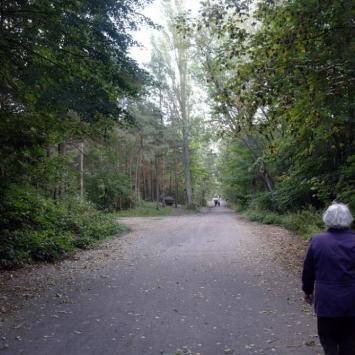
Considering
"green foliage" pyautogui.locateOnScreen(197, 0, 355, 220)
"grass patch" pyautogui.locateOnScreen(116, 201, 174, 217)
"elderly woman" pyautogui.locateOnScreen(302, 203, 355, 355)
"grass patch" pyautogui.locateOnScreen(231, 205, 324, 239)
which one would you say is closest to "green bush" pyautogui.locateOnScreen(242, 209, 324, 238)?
"grass patch" pyautogui.locateOnScreen(231, 205, 324, 239)

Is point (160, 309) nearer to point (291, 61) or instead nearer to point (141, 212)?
point (291, 61)

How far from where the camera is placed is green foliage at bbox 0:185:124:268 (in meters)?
11.0

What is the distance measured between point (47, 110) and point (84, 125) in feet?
4.59

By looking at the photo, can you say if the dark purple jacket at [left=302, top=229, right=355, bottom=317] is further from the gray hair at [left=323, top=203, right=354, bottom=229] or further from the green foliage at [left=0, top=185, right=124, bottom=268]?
the green foliage at [left=0, top=185, right=124, bottom=268]

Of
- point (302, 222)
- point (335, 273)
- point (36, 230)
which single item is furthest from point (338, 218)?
point (302, 222)

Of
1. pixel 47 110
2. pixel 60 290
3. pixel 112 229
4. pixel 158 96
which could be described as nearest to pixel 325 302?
pixel 60 290

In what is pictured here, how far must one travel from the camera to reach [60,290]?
8602 mm

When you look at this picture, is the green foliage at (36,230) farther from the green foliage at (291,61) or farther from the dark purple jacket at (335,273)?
the dark purple jacket at (335,273)

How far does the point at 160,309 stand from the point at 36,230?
7.00 meters

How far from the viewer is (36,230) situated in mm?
12812

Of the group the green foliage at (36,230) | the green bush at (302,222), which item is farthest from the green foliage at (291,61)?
the green bush at (302,222)

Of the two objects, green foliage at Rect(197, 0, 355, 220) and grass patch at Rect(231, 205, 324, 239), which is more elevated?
green foliage at Rect(197, 0, 355, 220)

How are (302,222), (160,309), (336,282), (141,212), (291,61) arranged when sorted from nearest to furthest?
(336,282) → (160,309) → (291,61) → (302,222) → (141,212)

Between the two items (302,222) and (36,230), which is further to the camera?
(302,222)
